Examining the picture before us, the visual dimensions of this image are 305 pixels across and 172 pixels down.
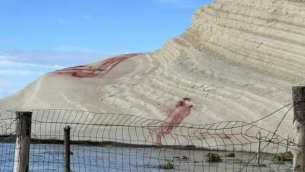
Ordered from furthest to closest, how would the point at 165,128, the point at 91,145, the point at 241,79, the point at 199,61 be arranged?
1. the point at 199,61
2. the point at 241,79
3. the point at 165,128
4. the point at 91,145

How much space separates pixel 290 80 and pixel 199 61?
6404 millimetres

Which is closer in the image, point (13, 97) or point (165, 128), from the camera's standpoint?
point (165, 128)

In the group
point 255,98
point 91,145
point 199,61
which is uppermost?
point 199,61

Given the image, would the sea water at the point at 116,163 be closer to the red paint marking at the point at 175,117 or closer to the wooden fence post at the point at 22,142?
the red paint marking at the point at 175,117

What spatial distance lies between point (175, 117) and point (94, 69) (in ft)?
42.6

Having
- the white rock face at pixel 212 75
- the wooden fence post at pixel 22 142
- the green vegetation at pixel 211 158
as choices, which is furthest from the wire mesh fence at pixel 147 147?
the wooden fence post at pixel 22 142

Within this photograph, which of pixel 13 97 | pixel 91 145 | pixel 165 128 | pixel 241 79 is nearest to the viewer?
pixel 91 145

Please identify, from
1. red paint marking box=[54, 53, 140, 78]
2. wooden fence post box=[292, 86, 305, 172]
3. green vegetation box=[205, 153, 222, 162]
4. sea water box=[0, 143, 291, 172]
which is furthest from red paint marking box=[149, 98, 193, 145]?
wooden fence post box=[292, 86, 305, 172]

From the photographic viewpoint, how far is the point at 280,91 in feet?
96.3

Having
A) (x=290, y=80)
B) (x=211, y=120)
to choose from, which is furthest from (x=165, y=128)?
(x=290, y=80)

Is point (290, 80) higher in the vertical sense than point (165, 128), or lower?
higher

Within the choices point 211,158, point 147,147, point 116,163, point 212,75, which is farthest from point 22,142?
point 212,75

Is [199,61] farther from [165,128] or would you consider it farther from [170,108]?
[165,128]

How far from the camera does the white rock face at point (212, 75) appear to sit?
30.4 m
